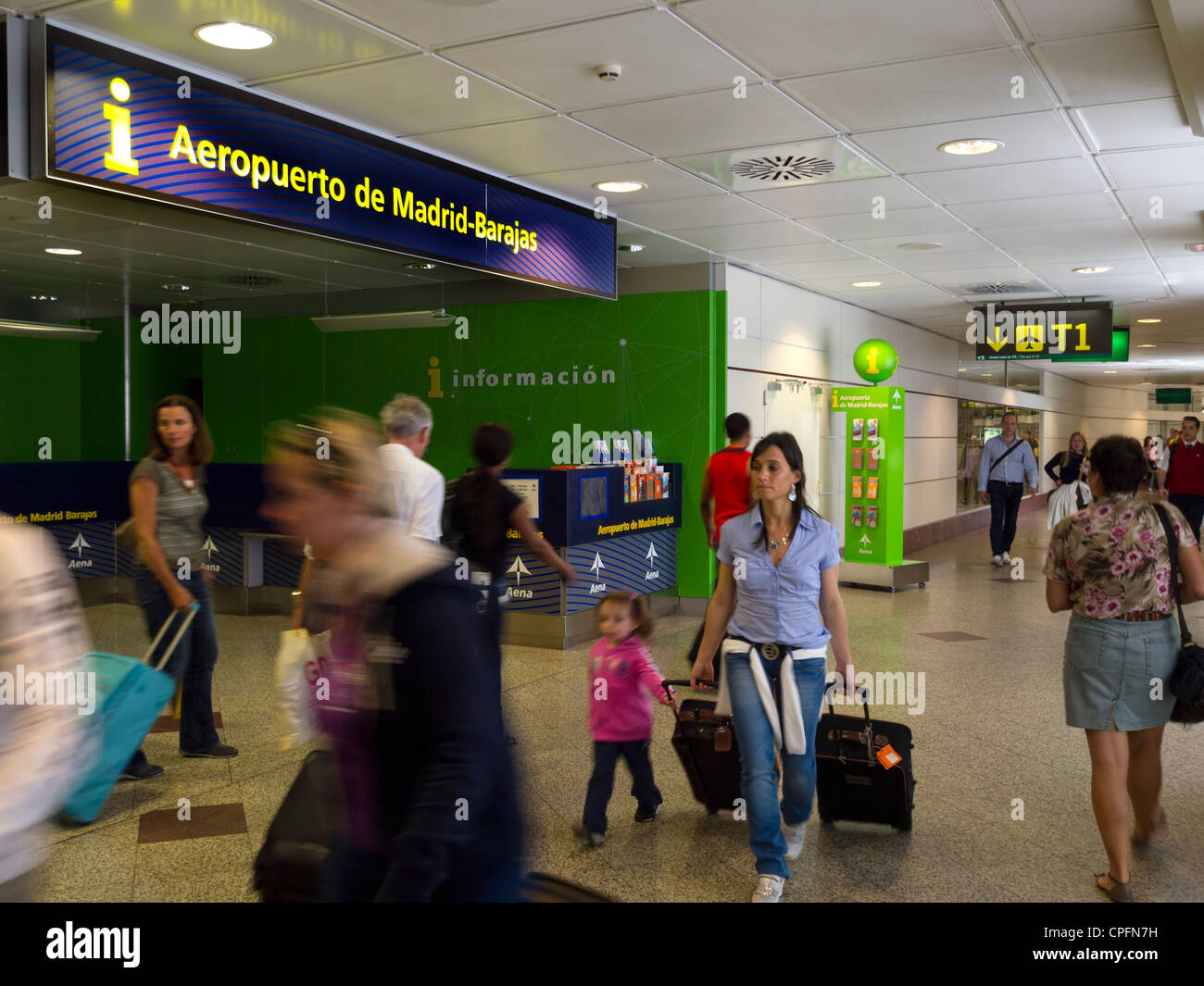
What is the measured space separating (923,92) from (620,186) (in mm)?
2215

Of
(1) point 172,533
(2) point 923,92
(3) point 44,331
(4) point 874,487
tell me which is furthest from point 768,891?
(4) point 874,487

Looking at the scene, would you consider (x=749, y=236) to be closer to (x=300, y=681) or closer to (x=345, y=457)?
(x=300, y=681)

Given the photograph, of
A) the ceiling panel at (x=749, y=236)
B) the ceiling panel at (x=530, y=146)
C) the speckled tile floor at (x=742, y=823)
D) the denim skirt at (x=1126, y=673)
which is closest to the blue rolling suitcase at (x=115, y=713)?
the speckled tile floor at (x=742, y=823)

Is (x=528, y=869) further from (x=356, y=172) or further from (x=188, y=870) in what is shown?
(x=356, y=172)

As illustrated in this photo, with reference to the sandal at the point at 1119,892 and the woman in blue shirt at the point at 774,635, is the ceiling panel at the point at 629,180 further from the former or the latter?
the sandal at the point at 1119,892

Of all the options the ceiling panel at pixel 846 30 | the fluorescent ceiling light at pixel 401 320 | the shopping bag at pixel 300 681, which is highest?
the ceiling panel at pixel 846 30

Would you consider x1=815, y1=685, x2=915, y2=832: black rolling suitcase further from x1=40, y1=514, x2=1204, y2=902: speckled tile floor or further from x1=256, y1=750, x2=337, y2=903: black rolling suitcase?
x1=256, y1=750, x2=337, y2=903: black rolling suitcase

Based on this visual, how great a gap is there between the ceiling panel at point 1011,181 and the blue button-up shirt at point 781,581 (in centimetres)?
355

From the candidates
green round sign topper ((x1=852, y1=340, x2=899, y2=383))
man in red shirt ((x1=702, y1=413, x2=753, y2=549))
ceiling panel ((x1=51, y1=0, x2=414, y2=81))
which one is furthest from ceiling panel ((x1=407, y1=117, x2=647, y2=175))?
green round sign topper ((x1=852, y1=340, x2=899, y2=383))

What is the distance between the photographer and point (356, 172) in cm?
464

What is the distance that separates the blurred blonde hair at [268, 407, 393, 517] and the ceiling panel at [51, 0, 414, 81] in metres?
2.63

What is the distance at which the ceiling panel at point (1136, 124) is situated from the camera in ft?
16.2

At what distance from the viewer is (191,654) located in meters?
4.80

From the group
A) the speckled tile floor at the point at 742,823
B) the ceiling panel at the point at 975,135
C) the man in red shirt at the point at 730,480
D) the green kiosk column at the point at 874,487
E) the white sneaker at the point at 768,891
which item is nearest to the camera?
the white sneaker at the point at 768,891
